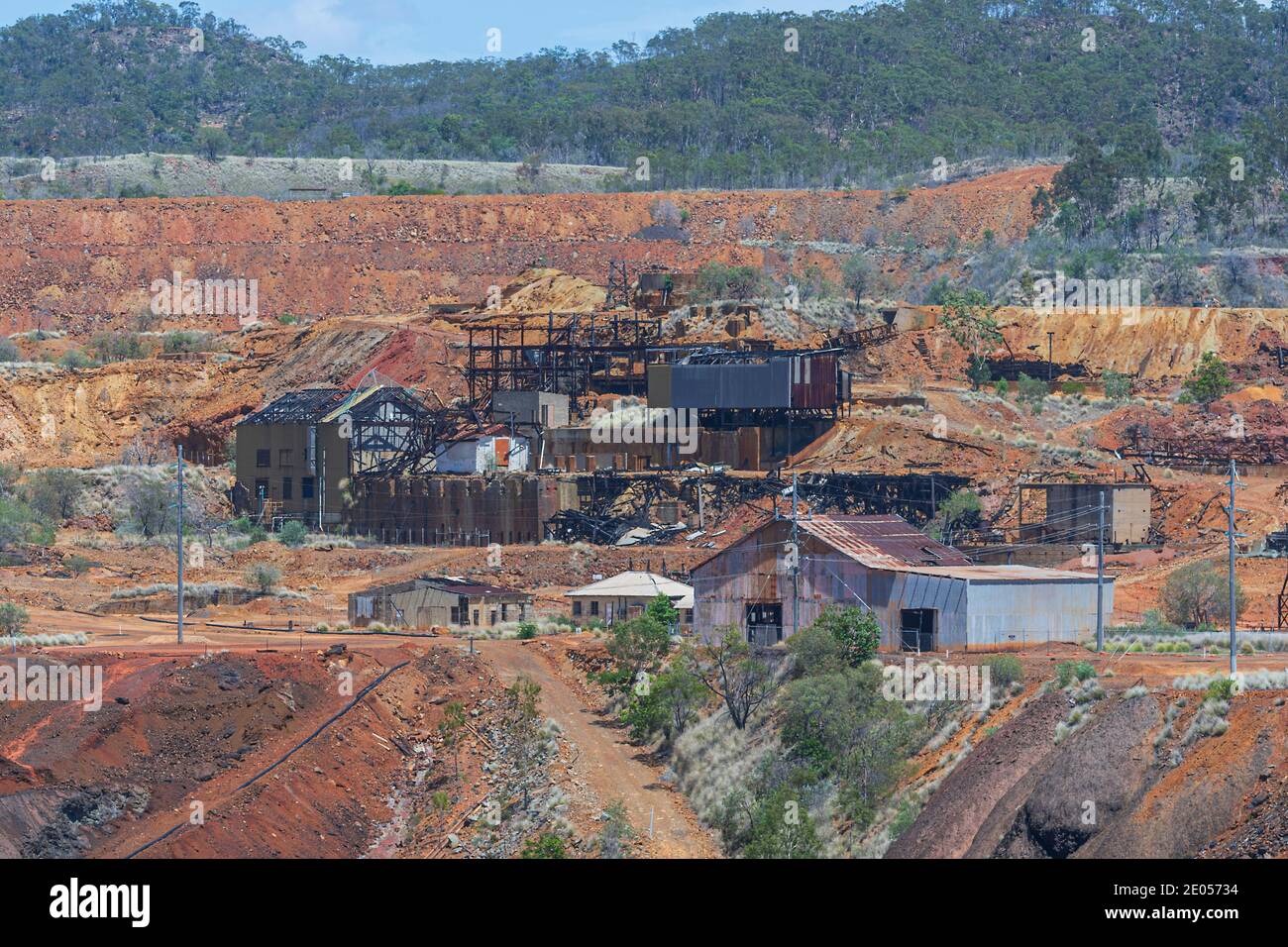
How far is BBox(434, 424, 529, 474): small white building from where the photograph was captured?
8288cm

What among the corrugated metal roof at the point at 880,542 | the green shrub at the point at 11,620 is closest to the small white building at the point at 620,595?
the corrugated metal roof at the point at 880,542

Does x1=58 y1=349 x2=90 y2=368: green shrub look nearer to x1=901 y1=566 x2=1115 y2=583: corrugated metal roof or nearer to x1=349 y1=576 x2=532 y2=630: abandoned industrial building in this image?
x1=349 y1=576 x2=532 y2=630: abandoned industrial building

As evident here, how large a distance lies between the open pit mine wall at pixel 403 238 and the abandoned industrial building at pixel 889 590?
69.6 meters

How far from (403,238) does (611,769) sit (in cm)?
8894

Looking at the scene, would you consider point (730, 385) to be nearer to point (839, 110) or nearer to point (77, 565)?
point (77, 565)

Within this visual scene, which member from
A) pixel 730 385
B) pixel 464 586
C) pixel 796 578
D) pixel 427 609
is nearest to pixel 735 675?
pixel 796 578

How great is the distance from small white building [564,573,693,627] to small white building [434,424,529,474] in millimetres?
17150

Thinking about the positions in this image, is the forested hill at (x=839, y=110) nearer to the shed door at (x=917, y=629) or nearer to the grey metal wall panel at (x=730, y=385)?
the grey metal wall panel at (x=730, y=385)

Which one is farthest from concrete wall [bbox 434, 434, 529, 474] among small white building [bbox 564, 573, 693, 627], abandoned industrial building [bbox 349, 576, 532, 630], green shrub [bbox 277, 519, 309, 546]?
small white building [bbox 564, 573, 693, 627]

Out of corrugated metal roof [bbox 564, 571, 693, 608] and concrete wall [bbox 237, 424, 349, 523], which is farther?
concrete wall [bbox 237, 424, 349, 523]

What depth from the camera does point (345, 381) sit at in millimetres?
98875

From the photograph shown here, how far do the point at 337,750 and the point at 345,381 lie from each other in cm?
5141

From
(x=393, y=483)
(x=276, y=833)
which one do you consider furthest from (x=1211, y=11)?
(x=276, y=833)

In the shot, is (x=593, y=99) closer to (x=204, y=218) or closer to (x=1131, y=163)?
(x=204, y=218)
